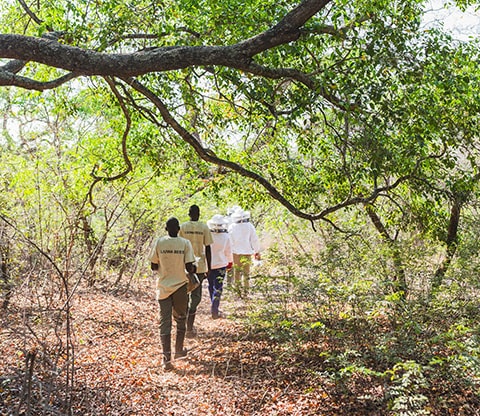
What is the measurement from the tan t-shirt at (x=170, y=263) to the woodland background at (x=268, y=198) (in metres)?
0.96

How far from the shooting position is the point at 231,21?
25.3ft

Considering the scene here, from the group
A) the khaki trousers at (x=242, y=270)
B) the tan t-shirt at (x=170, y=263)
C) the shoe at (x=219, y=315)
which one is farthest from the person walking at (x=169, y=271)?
the shoe at (x=219, y=315)

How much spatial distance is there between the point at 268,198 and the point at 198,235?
231 cm

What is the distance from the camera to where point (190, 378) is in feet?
21.7

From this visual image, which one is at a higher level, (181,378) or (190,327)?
(190,327)

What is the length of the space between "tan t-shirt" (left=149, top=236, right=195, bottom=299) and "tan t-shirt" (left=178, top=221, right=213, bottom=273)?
150 cm

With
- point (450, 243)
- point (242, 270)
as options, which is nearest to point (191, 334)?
point (242, 270)

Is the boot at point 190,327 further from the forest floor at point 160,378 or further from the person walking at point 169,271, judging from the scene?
the person walking at point 169,271

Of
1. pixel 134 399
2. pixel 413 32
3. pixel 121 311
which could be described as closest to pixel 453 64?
pixel 413 32

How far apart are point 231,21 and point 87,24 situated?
2.38m

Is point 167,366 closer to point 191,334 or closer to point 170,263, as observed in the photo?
point 170,263

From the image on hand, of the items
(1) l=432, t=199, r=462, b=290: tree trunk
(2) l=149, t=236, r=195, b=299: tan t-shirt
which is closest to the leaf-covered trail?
(2) l=149, t=236, r=195, b=299: tan t-shirt

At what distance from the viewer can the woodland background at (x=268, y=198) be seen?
507 cm

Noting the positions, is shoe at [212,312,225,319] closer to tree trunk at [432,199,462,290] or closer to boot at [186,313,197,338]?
boot at [186,313,197,338]
